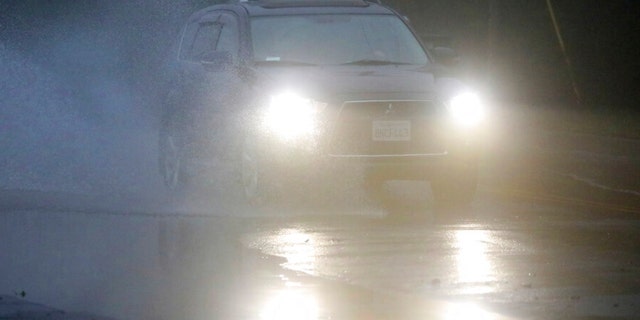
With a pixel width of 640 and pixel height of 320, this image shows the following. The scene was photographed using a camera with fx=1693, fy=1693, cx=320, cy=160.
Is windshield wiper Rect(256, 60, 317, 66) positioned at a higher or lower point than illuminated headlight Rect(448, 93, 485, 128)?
higher

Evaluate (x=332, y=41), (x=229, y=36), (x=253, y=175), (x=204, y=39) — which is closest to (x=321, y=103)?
(x=253, y=175)

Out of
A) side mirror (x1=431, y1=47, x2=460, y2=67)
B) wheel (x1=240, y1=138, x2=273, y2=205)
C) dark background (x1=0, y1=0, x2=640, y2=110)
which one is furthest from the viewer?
dark background (x1=0, y1=0, x2=640, y2=110)

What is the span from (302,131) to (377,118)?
24.1 inches

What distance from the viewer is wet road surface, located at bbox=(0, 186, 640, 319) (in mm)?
8227

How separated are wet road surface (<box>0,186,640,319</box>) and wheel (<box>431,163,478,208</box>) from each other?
0.31 m

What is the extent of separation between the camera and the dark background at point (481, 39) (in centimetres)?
2225

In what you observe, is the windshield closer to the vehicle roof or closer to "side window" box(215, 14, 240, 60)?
the vehicle roof

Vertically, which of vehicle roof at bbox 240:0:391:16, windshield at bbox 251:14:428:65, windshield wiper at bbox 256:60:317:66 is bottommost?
windshield wiper at bbox 256:60:317:66

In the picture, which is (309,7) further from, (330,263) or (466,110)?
(330,263)

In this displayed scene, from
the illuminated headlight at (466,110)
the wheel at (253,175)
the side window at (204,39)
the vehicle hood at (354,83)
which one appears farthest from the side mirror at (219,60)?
the illuminated headlight at (466,110)

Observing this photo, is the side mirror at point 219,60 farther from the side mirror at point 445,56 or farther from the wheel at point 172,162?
the side mirror at point 445,56

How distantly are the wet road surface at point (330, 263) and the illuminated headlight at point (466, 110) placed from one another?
75cm

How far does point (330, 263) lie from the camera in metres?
9.88

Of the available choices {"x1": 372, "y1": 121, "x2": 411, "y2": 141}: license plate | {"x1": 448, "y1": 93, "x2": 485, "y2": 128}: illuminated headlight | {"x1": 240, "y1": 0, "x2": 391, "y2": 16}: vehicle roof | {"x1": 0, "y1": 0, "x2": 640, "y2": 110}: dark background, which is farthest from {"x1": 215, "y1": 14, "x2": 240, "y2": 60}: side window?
{"x1": 0, "y1": 0, "x2": 640, "y2": 110}: dark background
